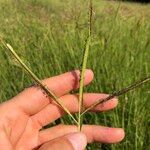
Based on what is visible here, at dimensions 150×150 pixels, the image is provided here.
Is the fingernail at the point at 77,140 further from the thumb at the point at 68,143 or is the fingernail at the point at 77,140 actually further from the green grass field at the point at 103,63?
the green grass field at the point at 103,63

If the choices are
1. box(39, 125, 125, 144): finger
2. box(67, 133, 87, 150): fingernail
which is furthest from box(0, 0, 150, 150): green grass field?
box(67, 133, 87, 150): fingernail

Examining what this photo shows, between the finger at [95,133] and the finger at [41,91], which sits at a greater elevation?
the finger at [41,91]

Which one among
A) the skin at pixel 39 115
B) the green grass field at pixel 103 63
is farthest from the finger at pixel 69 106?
the green grass field at pixel 103 63

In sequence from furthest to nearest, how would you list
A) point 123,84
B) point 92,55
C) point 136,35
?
point 136,35 < point 92,55 < point 123,84

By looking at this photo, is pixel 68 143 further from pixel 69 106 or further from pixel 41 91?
pixel 69 106

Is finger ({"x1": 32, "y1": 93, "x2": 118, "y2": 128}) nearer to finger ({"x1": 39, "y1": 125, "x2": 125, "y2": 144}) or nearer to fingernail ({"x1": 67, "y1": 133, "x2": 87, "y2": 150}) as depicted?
finger ({"x1": 39, "y1": 125, "x2": 125, "y2": 144})

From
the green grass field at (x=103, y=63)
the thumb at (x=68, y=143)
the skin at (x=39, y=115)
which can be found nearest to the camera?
the thumb at (x=68, y=143)

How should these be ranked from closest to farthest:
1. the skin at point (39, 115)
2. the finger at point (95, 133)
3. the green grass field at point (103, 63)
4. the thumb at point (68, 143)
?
1. the thumb at point (68, 143)
2. the skin at point (39, 115)
3. the finger at point (95, 133)
4. the green grass field at point (103, 63)

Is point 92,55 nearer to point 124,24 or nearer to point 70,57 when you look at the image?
point 70,57

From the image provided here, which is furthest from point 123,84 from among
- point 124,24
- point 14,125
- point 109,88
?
point 124,24
